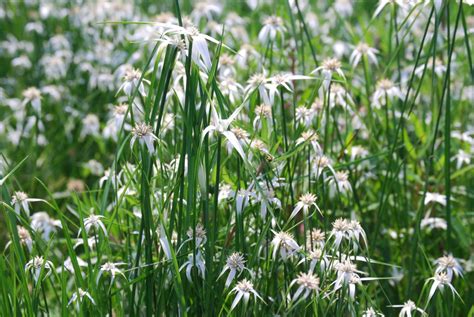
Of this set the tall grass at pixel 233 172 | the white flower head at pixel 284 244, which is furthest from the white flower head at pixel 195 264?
the white flower head at pixel 284 244

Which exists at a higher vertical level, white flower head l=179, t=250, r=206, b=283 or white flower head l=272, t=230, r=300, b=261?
white flower head l=272, t=230, r=300, b=261

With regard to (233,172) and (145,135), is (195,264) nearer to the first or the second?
(145,135)

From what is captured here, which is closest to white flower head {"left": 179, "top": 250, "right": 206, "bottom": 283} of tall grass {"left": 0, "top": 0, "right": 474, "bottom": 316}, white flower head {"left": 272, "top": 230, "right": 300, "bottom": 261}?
tall grass {"left": 0, "top": 0, "right": 474, "bottom": 316}

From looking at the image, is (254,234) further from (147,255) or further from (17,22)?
(17,22)

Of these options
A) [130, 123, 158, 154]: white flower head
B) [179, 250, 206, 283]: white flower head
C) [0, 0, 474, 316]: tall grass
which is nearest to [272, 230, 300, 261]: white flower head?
[0, 0, 474, 316]: tall grass

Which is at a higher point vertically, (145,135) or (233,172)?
(145,135)

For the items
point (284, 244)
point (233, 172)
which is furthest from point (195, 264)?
point (233, 172)

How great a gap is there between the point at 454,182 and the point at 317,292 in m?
1.41

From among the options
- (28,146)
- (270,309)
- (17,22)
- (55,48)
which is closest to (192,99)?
(270,309)

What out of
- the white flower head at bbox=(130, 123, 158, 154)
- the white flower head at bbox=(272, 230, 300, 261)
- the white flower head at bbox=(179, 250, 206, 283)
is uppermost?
the white flower head at bbox=(130, 123, 158, 154)

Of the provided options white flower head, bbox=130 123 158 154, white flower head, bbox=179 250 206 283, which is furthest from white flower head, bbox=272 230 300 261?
white flower head, bbox=130 123 158 154

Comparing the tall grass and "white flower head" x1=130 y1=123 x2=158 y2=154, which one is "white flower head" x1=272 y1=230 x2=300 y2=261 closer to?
the tall grass

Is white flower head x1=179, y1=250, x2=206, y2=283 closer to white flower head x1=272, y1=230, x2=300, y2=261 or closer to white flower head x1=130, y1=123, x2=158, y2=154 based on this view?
white flower head x1=272, y1=230, x2=300, y2=261

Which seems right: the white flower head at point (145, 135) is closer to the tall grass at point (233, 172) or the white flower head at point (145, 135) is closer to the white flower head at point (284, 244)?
the tall grass at point (233, 172)
